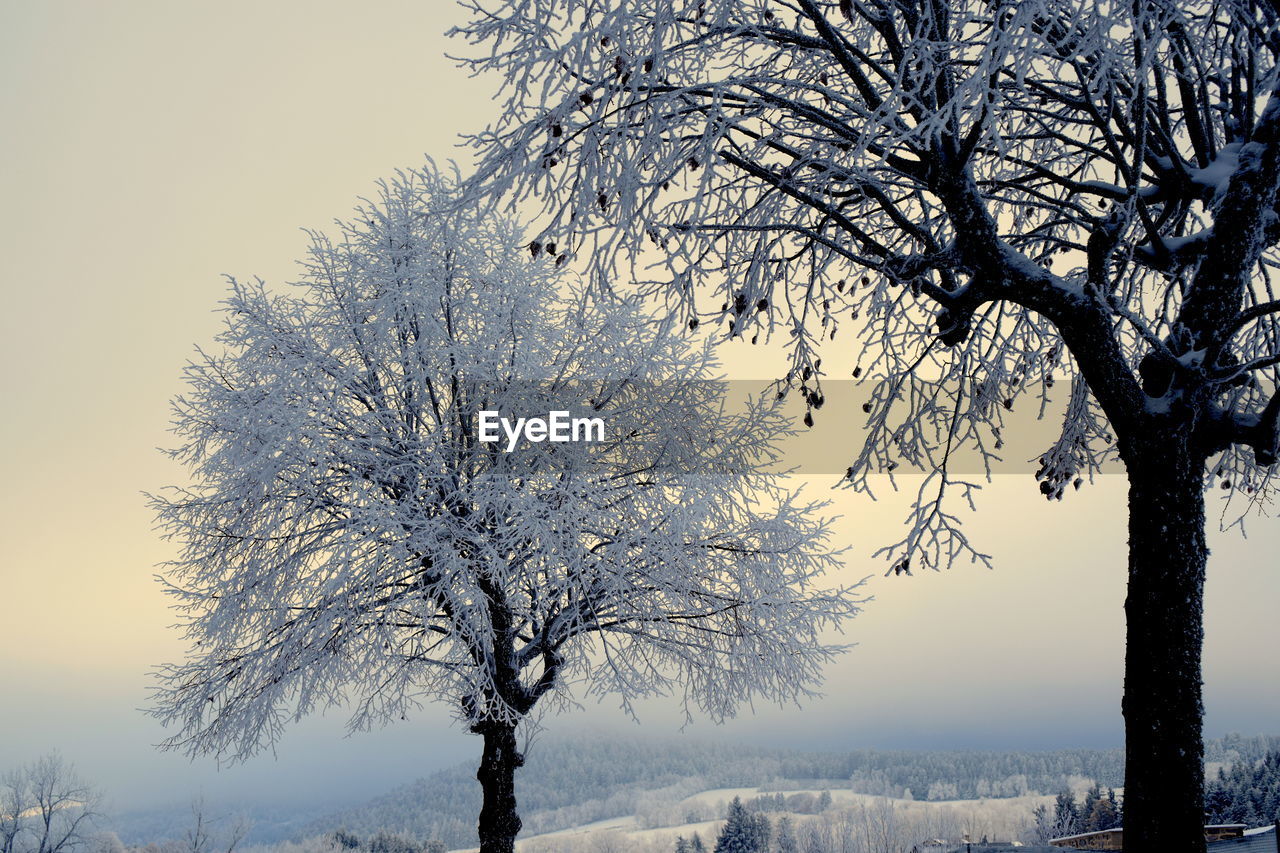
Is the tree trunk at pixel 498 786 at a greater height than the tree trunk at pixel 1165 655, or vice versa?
the tree trunk at pixel 1165 655

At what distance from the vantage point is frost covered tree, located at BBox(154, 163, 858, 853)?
965cm

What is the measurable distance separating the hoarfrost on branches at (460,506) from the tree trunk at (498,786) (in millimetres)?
157

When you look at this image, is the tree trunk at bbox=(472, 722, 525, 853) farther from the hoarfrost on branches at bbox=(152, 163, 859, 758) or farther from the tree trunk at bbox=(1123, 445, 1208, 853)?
the tree trunk at bbox=(1123, 445, 1208, 853)

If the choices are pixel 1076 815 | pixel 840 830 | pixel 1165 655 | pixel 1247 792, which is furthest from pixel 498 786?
pixel 1076 815

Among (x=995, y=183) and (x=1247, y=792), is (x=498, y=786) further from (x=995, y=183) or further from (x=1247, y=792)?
(x=1247, y=792)

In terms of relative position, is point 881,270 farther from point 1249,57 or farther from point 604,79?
A: point 1249,57

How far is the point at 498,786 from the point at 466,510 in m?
2.98

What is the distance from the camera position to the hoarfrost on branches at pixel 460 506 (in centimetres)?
967

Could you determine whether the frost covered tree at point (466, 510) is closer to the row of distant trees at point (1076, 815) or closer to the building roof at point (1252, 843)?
the building roof at point (1252, 843)

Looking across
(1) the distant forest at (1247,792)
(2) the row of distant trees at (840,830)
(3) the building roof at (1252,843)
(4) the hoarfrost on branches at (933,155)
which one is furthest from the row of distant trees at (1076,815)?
(4) the hoarfrost on branches at (933,155)

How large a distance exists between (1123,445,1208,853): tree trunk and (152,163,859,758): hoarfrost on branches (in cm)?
533

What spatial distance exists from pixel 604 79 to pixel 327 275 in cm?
728

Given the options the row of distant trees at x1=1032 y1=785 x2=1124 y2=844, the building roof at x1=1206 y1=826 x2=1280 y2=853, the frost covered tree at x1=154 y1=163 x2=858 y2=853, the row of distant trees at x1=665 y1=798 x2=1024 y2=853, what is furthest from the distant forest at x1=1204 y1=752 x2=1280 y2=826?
the frost covered tree at x1=154 y1=163 x2=858 y2=853

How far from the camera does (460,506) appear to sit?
33.3 ft
